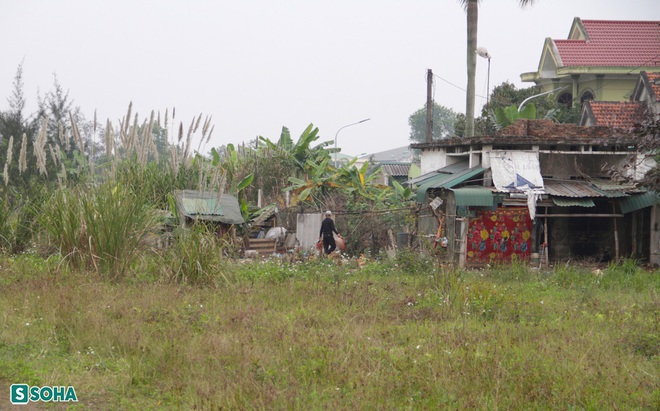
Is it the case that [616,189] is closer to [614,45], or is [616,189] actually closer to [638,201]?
[638,201]

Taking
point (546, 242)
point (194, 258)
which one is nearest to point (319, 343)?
point (194, 258)

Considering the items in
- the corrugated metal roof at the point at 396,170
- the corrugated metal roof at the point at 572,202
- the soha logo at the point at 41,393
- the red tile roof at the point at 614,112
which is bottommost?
the soha logo at the point at 41,393

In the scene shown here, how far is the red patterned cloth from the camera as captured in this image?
17.5 metres

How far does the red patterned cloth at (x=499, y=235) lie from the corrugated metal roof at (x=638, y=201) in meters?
2.38

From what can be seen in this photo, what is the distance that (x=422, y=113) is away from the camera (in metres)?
93.8

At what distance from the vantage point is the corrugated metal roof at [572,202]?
56.3ft

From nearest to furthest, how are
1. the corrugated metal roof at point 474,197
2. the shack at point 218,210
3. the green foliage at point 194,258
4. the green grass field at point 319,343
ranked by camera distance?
1. the green grass field at point 319,343
2. the green foliage at point 194,258
3. the shack at point 218,210
4. the corrugated metal roof at point 474,197

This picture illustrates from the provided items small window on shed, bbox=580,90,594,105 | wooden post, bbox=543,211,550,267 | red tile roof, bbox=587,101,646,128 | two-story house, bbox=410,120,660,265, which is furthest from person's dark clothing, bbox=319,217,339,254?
small window on shed, bbox=580,90,594,105

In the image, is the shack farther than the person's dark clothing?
No

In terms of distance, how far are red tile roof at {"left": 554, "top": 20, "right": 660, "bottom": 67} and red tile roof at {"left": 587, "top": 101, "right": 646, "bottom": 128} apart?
7499 millimetres

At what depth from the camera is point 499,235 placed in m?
17.7

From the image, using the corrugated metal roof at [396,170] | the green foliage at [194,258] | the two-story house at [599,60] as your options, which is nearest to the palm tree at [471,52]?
→ the two-story house at [599,60]

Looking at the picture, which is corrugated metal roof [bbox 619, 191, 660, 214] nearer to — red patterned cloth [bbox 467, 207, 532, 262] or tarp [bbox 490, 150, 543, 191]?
tarp [bbox 490, 150, 543, 191]

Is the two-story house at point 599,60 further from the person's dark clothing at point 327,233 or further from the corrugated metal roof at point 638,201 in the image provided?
the person's dark clothing at point 327,233
